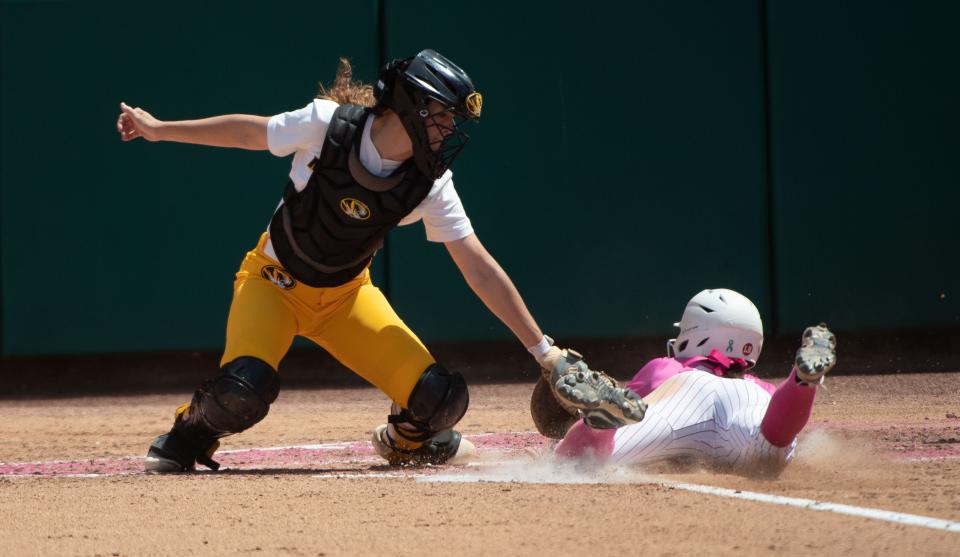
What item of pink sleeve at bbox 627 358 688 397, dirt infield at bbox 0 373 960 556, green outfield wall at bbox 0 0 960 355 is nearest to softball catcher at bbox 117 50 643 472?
dirt infield at bbox 0 373 960 556

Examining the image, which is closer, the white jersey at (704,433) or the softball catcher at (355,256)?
the white jersey at (704,433)

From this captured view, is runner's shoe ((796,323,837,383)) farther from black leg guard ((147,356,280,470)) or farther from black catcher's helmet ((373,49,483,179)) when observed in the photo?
black leg guard ((147,356,280,470))

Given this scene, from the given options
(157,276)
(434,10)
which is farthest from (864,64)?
(157,276)

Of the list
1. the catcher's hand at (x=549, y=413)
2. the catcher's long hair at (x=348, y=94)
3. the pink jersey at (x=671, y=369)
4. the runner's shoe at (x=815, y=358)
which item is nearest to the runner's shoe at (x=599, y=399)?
the runner's shoe at (x=815, y=358)

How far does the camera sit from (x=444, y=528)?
3887mm

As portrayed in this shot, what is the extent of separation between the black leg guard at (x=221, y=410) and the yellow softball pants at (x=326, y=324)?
137 mm

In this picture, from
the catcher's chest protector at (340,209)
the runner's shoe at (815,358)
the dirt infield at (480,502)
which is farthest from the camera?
the catcher's chest protector at (340,209)

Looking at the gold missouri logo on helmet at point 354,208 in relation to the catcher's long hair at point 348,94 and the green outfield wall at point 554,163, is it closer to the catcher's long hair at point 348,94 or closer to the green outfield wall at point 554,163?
the catcher's long hair at point 348,94

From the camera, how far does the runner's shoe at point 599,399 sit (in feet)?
14.7

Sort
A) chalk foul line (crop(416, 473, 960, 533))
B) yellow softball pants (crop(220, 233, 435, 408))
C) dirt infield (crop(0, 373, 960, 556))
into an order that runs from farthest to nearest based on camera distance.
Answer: yellow softball pants (crop(220, 233, 435, 408)) → chalk foul line (crop(416, 473, 960, 533)) → dirt infield (crop(0, 373, 960, 556))

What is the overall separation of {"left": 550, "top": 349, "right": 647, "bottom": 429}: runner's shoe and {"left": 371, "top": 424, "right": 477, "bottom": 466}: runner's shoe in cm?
106

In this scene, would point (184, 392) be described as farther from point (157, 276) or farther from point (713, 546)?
point (713, 546)

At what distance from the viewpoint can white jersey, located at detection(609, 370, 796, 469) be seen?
4.81m

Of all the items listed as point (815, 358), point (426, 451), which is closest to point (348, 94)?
point (426, 451)
